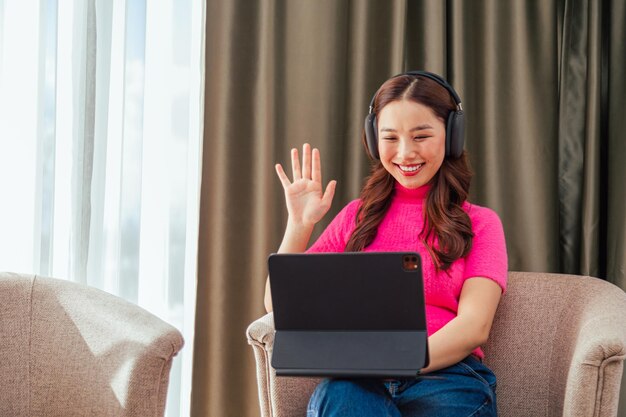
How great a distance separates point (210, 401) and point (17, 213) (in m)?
0.85

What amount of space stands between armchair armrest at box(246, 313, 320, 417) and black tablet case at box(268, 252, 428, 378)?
0.82 feet

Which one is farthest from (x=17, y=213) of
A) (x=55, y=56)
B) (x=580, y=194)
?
(x=580, y=194)

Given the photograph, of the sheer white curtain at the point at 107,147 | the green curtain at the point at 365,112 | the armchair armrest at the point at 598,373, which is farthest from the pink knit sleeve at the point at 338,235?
the armchair armrest at the point at 598,373

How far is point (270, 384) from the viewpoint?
1818 mm

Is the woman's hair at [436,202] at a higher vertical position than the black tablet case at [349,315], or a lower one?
higher

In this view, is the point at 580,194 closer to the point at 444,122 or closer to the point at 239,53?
the point at 444,122

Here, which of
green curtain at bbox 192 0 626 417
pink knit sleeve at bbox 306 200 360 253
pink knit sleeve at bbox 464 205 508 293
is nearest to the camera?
pink knit sleeve at bbox 464 205 508 293

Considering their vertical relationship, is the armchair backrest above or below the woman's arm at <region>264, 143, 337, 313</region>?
below

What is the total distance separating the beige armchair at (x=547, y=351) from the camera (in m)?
1.61

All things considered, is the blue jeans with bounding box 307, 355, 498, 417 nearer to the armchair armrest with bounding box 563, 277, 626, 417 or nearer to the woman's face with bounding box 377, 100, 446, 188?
the armchair armrest with bounding box 563, 277, 626, 417

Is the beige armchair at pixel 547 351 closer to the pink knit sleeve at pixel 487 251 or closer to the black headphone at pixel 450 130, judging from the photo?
the pink knit sleeve at pixel 487 251

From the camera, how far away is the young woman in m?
1.75

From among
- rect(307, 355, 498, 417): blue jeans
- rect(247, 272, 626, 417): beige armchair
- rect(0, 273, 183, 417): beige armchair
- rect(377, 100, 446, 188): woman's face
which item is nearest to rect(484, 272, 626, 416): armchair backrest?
rect(247, 272, 626, 417): beige armchair

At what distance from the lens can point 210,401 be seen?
99.0 inches
